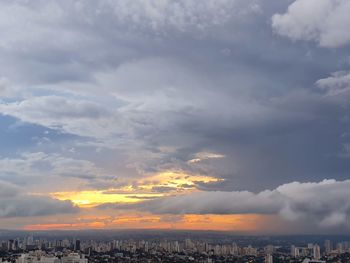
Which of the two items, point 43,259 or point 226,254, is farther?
point 226,254

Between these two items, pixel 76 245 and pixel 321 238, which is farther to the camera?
pixel 321 238

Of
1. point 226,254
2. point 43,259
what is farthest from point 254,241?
point 43,259

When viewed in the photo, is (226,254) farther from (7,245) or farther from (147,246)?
(7,245)

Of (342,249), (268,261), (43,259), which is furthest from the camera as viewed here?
(342,249)

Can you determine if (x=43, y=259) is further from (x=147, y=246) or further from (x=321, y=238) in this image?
(x=321, y=238)

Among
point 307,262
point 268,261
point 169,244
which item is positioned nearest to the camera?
point 307,262

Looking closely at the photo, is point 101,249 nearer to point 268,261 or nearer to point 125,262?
point 125,262

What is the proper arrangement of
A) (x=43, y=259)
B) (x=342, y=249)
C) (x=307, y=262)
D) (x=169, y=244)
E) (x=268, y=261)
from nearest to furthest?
(x=43, y=259), (x=307, y=262), (x=268, y=261), (x=342, y=249), (x=169, y=244)

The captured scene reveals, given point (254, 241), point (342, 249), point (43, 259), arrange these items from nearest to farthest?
point (43, 259)
point (342, 249)
point (254, 241)

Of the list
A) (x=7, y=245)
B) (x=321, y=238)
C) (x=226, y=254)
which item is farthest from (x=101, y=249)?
(x=321, y=238)
